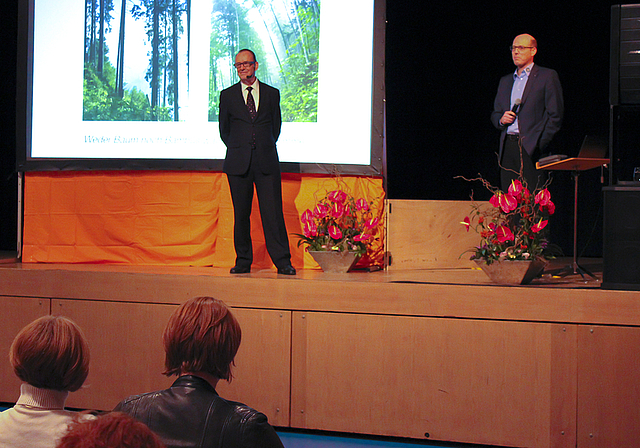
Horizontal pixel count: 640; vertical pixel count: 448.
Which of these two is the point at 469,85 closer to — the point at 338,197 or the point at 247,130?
the point at 338,197

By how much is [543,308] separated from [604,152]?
112 centimetres

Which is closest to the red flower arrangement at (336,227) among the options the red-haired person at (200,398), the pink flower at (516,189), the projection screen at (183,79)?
the projection screen at (183,79)

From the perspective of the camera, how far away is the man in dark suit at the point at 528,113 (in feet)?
11.5

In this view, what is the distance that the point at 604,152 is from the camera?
10.9 ft

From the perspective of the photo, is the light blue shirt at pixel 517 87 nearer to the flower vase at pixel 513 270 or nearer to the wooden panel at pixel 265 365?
the flower vase at pixel 513 270

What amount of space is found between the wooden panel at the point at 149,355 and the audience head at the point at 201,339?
1.62 meters

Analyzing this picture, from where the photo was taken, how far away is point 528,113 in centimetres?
355

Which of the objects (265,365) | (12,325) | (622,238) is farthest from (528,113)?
(12,325)

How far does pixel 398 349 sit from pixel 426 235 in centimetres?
115

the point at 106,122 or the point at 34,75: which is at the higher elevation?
the point at 34,75

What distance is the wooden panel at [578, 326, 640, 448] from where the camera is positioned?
8.67ft

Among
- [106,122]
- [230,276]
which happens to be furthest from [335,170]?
[106,122]

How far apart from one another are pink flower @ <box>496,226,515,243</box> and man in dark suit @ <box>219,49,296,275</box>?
3.99ft

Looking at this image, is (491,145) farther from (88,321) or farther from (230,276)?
(88,321)
